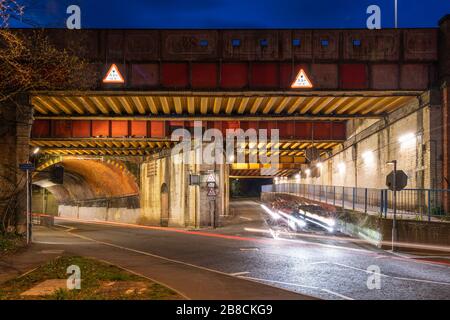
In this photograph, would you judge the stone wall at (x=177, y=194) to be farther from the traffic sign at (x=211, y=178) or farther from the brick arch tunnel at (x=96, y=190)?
the brick arch tunnel at (x=96, y=190)

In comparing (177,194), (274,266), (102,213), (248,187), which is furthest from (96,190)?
(248,187)

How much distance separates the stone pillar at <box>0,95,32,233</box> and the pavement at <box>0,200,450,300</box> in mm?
1737

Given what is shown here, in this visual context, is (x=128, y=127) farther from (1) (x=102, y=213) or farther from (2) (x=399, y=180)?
(1) (x=102, y=213)

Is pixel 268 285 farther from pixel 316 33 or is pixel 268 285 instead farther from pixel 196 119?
pixel 196 119

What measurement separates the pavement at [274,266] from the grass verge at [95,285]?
57cm

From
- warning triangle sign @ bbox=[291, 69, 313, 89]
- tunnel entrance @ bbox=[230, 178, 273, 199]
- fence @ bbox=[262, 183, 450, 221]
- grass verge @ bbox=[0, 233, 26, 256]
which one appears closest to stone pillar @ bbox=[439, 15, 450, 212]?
fence @ bbox=[262, 183, 450, 221]

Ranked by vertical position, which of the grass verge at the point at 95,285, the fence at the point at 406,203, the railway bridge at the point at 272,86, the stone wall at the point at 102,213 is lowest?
the stone wall at the point at 102,213

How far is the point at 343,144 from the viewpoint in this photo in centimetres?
3136

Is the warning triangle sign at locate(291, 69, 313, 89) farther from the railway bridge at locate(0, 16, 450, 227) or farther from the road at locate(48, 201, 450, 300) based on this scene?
the road at locate(48, 201, 450, 300)

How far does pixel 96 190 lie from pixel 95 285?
39.4 m

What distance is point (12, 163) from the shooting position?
65.5 ft

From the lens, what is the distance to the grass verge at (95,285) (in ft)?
28.7

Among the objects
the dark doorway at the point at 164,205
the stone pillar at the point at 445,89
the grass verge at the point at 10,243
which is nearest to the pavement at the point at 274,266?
the grass verge at the point at 10,243
